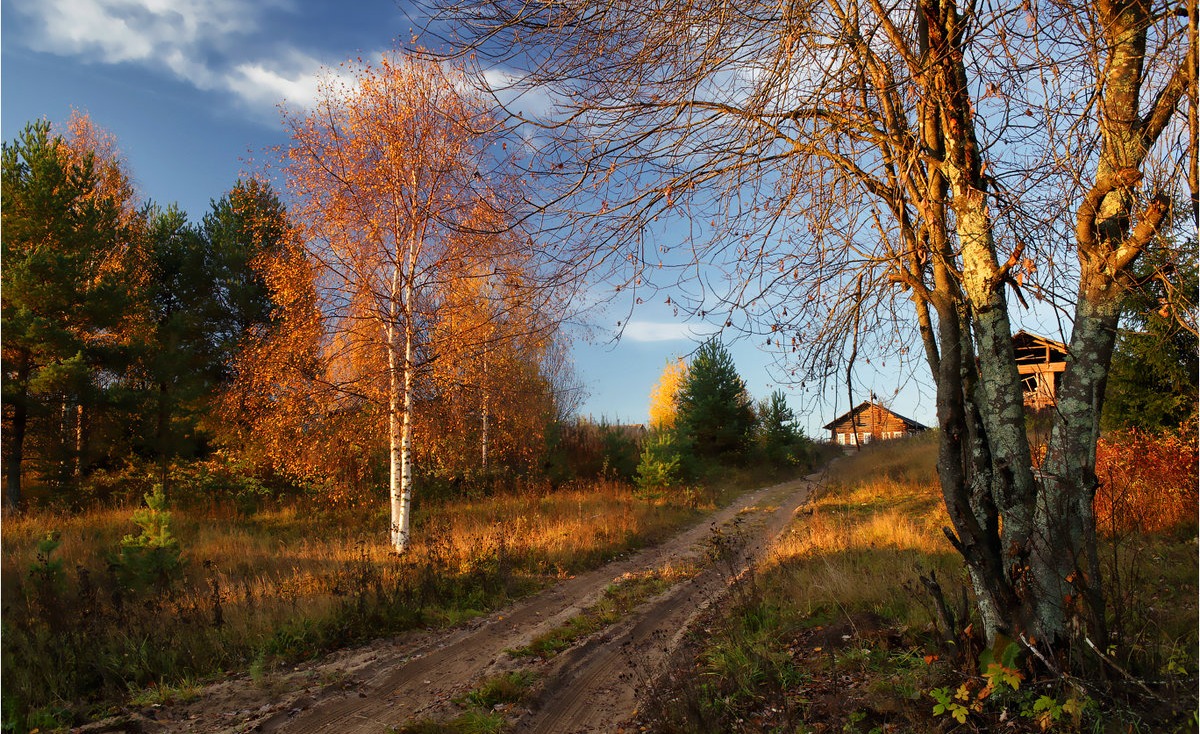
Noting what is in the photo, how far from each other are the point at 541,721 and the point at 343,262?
30.3 ft

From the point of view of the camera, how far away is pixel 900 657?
445cm

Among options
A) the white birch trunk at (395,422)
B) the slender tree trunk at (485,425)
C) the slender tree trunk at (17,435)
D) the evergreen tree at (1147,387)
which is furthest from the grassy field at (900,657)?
the slender tree trunk at (17,435)

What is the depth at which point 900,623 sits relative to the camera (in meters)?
5.14

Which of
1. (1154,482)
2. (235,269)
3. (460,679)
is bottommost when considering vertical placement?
(460,679)

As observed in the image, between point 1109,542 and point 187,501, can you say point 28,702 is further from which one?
point 187,501

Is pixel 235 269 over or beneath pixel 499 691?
over

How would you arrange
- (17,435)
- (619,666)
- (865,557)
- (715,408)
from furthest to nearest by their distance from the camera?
(715,408) < (17,435) < (865,557) < (619,666)

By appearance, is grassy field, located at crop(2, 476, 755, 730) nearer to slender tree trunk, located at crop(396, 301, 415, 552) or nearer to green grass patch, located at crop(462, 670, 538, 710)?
slender tree trunk, located at crop(396, 301, 415, 552)

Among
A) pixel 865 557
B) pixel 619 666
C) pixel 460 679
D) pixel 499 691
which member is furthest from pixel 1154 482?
pixel 460 679

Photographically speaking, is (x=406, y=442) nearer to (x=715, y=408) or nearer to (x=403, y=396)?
(x=403, y=396)

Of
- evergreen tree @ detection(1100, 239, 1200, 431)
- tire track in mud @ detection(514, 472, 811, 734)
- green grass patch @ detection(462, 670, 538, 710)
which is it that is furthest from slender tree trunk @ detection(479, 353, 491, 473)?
evergreen tree @ detection(1100, 239, 1200, 431)

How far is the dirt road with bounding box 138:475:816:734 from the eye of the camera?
4.64m

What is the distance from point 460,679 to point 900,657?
11.8ft

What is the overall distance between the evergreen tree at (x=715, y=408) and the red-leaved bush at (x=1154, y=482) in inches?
669
